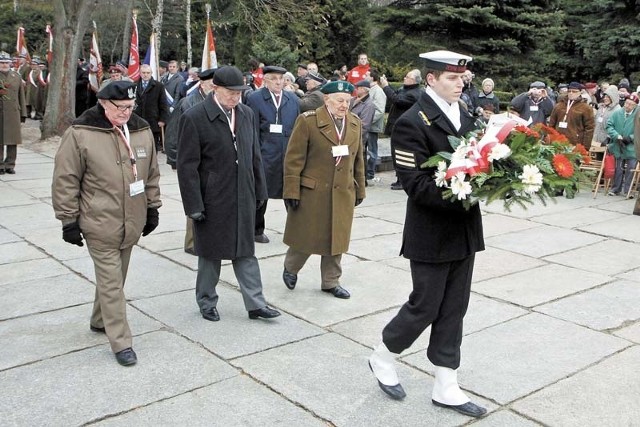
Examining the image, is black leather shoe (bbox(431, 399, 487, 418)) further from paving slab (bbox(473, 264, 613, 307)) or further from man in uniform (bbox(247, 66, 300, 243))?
man in uniform (bbox(247, 66, 300, 243))

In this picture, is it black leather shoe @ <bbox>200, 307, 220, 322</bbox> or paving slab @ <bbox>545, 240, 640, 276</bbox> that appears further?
paving slab @ <bbox>545, 240, 640, 276</bbox>

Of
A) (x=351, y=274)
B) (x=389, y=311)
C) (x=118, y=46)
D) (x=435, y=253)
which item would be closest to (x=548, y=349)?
(x=389, y=311)

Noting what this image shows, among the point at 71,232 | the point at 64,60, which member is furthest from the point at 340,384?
the point at 64,60

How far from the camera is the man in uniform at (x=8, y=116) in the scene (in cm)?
1185

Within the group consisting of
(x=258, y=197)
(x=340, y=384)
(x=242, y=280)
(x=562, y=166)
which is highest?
(x=562, y=166)

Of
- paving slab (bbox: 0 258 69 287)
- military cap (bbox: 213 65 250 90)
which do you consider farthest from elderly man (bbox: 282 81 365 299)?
paving slab (bbox: 0 258 69 287)

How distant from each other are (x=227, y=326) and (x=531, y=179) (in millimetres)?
2794

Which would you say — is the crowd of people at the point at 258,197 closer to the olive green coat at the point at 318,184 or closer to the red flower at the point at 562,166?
the olive green coat at the point at 318,184

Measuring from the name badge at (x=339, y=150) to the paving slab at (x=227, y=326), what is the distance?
1.40m

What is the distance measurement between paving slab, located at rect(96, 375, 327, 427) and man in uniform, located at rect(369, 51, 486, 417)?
659 millimetres

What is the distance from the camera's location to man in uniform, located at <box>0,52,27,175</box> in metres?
11.9

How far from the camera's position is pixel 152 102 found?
45.4ft

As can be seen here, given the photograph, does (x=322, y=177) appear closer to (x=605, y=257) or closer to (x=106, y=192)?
(x=106, y=192)

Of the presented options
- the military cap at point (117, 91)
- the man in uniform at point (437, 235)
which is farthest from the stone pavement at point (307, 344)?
the military cap at point (117, 91)
